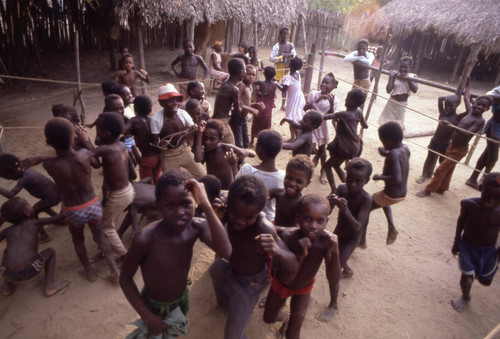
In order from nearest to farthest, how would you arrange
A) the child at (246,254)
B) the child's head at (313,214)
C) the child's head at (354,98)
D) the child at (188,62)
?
1. the child at (246,254)
2. the child's head at (313,214)
3. the child's head at (354,98)
4. the child at (188,62)

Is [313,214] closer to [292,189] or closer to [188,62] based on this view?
[292,189]

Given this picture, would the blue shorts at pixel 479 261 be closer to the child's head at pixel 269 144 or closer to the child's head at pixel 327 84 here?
the child's head at pixel 269 144

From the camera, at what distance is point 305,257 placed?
2156 mm

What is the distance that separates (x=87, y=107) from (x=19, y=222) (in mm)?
5350

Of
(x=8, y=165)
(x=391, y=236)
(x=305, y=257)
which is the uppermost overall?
(x=8, y=165)

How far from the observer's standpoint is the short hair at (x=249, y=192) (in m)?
1.79

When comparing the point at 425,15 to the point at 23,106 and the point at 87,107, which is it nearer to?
the point at 87,107

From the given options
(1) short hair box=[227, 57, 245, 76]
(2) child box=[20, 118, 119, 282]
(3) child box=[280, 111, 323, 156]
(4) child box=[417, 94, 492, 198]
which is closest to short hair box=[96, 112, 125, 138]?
(2) child box=[20, 118, 119, 282]

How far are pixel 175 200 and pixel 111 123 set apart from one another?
1.39 m

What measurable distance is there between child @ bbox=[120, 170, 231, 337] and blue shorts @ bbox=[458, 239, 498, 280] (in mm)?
2376

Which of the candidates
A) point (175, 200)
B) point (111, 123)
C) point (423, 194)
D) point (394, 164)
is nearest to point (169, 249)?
point (175, 200)

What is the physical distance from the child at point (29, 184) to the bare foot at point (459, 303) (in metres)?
3.95

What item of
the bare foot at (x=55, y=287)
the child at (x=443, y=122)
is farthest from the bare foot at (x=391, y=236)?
the bare foot at (x=55, y=287)

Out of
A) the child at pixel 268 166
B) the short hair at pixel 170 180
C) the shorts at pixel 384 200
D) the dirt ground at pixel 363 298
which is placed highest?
the short hair at pixel 170 180
